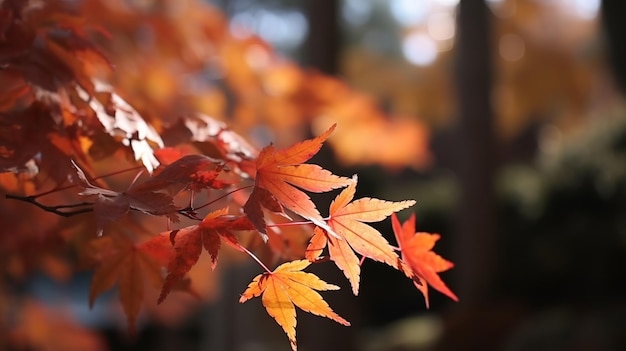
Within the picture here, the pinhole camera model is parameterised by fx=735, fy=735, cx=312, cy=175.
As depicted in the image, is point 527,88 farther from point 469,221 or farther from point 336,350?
point 336,350

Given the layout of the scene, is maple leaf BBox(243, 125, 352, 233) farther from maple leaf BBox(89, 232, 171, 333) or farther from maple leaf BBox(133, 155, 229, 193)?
maple leaf BBox(89, 232, 171, 333)

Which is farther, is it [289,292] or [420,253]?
[420,253]

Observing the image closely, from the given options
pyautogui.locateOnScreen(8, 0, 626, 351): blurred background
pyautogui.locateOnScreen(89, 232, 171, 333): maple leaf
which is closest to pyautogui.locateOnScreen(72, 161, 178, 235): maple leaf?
pyautogui.locateOnScreen(89, 232, 171, 333): maple leaf

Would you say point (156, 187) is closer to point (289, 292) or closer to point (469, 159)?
point (289, 292)

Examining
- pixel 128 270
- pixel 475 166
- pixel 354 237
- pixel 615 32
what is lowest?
pixel 128 270

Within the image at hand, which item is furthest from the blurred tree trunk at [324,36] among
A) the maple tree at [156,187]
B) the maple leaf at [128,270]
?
the maple leaf at [128,270]

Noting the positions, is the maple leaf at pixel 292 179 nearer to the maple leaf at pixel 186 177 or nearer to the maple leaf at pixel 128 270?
the maple leaf at pixel 186 177

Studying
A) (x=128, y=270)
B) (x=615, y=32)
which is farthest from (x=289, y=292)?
(x=615, y=32)
